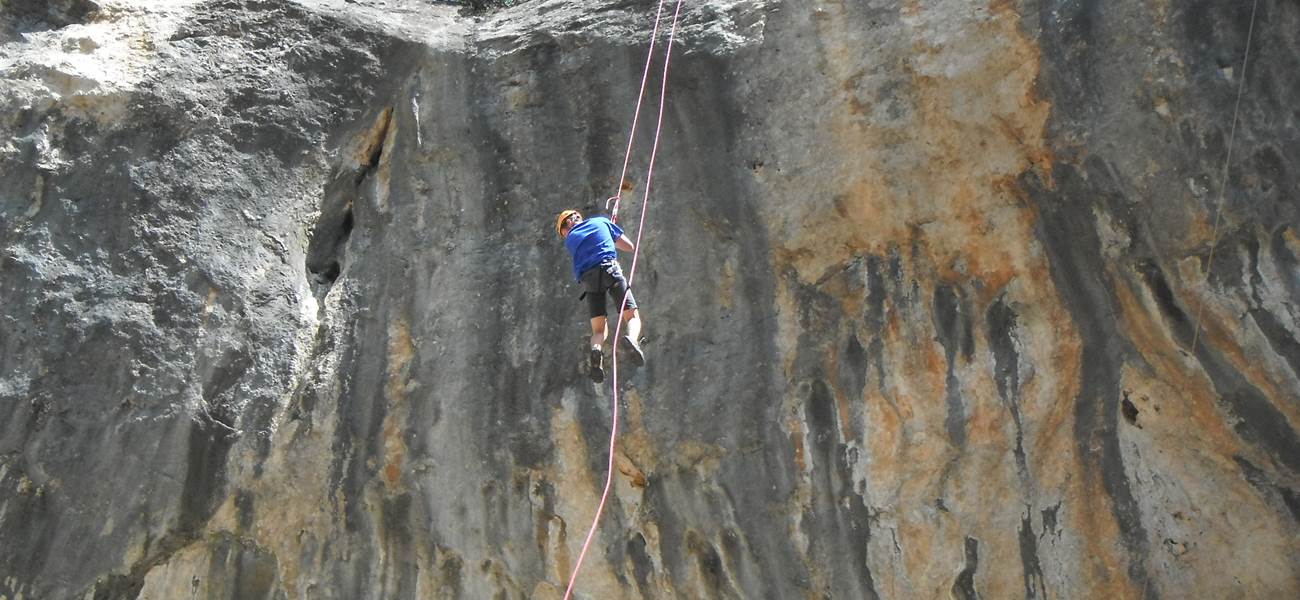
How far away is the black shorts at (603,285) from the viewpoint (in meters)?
6.82

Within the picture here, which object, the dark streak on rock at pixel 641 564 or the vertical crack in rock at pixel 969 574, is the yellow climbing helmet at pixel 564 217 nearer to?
the dark streak on rock at pixel 641 564

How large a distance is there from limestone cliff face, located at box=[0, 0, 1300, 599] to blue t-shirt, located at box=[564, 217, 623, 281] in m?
0.63

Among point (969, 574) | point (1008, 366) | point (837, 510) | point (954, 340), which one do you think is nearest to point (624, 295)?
point (837, 510)

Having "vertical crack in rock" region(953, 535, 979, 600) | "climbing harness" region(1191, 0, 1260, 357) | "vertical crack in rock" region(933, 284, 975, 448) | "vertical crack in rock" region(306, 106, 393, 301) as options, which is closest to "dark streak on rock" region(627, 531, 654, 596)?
"vertical crack in rock" region(953, 535, 979, 600)

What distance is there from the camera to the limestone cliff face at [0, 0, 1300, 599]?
6734 millimetres

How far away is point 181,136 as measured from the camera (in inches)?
301

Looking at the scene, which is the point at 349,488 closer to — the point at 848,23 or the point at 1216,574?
the point at 848,23

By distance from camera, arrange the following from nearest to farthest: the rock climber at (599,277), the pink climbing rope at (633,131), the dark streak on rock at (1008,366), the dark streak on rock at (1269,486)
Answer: the dark streak on rock at (1269,486) → the rock climber at (599,277) → the dark streak on rock at (1008,366) → the pink climbing rope at (633,131)

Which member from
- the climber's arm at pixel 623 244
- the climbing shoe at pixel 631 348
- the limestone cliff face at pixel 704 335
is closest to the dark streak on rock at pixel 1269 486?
the limestone cliff face at pixel 704 335

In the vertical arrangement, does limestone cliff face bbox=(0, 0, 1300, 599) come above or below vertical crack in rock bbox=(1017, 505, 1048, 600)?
above

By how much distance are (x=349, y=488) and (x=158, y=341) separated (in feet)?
4.46

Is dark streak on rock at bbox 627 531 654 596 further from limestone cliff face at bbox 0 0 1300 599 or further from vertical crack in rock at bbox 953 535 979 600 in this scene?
vertical crack in rock at bbox 953 535 979 600

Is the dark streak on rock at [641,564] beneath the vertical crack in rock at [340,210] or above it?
beneath

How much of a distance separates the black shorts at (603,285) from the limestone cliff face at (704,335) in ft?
1.71
